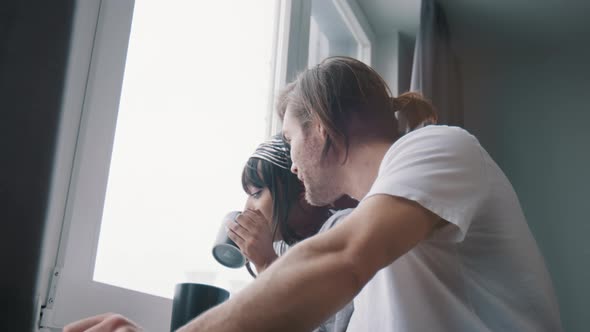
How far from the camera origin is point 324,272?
2.04 ft

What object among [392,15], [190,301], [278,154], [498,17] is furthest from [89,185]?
[498,17]

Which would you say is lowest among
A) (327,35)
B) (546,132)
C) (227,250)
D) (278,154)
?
(227,250)

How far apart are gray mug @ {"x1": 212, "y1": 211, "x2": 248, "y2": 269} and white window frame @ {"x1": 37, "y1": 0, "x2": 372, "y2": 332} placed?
0.14 metres

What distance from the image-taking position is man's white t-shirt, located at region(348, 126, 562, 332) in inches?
32.7

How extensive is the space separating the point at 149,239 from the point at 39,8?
77cm

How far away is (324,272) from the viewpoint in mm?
621

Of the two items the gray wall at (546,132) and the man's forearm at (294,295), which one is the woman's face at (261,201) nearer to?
the man's forearm at (294,295)

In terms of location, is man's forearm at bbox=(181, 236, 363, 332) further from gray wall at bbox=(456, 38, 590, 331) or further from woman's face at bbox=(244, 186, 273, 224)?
gray wall at bbox=(456, 38, 590, 331)

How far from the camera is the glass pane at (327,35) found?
7.81ft

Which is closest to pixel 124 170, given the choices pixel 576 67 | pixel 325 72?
pixel 325 72

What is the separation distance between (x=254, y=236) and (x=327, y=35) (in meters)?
1.50

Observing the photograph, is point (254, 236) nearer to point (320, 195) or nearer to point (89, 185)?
point (320, 195)

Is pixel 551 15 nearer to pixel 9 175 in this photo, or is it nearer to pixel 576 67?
pixel 576 67

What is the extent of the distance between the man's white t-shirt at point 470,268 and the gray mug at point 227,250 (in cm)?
39
